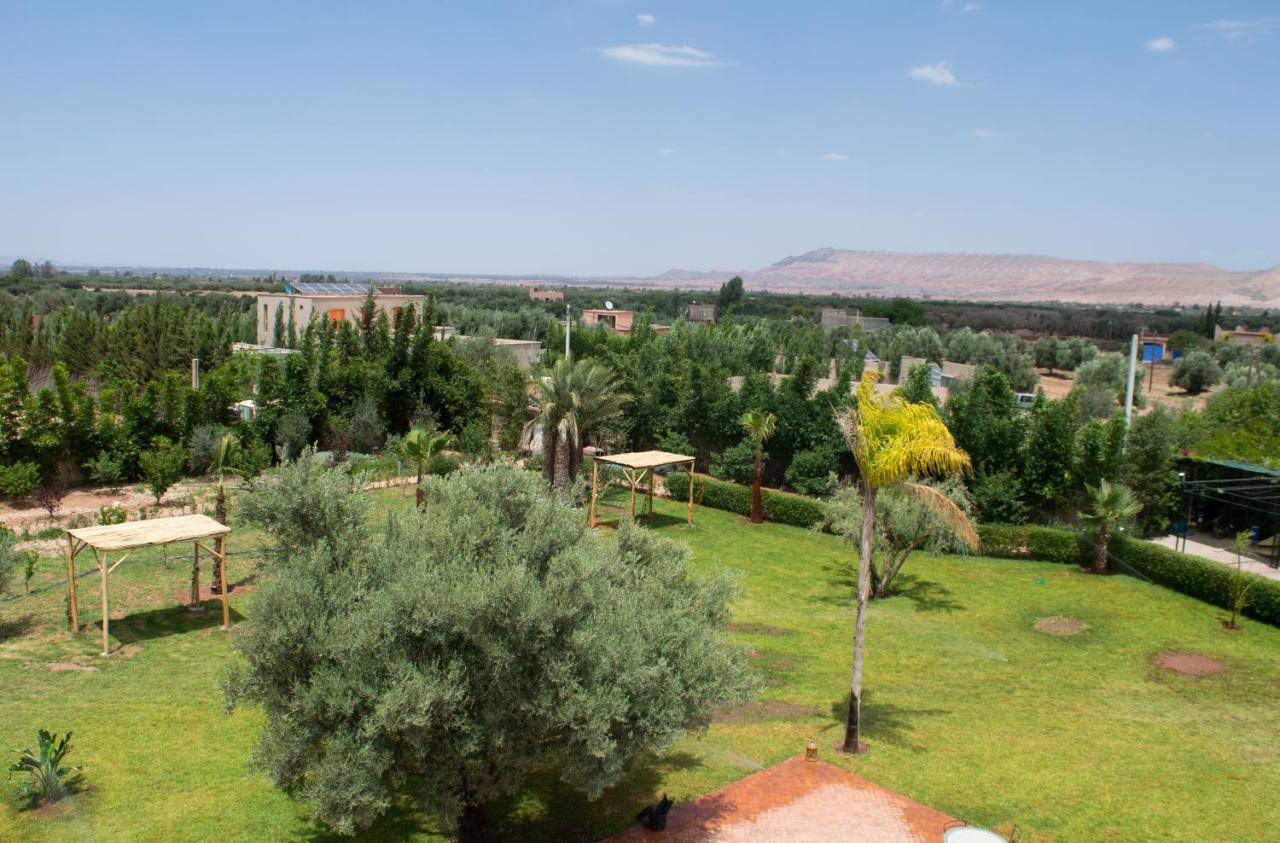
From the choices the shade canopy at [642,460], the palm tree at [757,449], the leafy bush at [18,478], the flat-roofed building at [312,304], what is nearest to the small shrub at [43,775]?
the shade canopy at [642,460]

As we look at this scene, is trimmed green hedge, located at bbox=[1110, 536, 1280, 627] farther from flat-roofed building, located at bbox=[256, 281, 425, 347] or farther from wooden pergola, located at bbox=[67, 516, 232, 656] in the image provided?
flat-roofed building, located at bbox=[256, 281, 425, 347]

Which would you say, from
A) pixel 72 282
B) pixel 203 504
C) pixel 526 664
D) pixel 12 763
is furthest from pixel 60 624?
pixel 72 282

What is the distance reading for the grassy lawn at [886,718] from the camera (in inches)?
463

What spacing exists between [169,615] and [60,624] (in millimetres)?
1794

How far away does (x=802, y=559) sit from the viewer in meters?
25.4

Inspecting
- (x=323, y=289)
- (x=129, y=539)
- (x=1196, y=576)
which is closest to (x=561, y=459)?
(x=129, y=539)

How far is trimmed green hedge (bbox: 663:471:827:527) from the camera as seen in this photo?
28.5m

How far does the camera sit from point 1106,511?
2355 cm

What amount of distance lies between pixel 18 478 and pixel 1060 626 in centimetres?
2737

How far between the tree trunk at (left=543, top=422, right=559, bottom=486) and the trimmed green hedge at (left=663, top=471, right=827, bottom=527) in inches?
224

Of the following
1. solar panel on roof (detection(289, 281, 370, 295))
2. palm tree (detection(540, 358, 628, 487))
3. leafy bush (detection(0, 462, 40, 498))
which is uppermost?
solar panel on roof (detection(289, 281, 370, 295))

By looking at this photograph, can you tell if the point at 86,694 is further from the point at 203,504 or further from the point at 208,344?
the point at 208,344

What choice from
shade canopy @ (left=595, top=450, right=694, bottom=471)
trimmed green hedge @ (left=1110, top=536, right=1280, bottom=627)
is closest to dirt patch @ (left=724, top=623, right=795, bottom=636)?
shade canopy @ (left=595, top=450, right=694, bottom=471)

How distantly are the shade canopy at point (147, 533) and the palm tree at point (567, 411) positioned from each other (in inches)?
405
